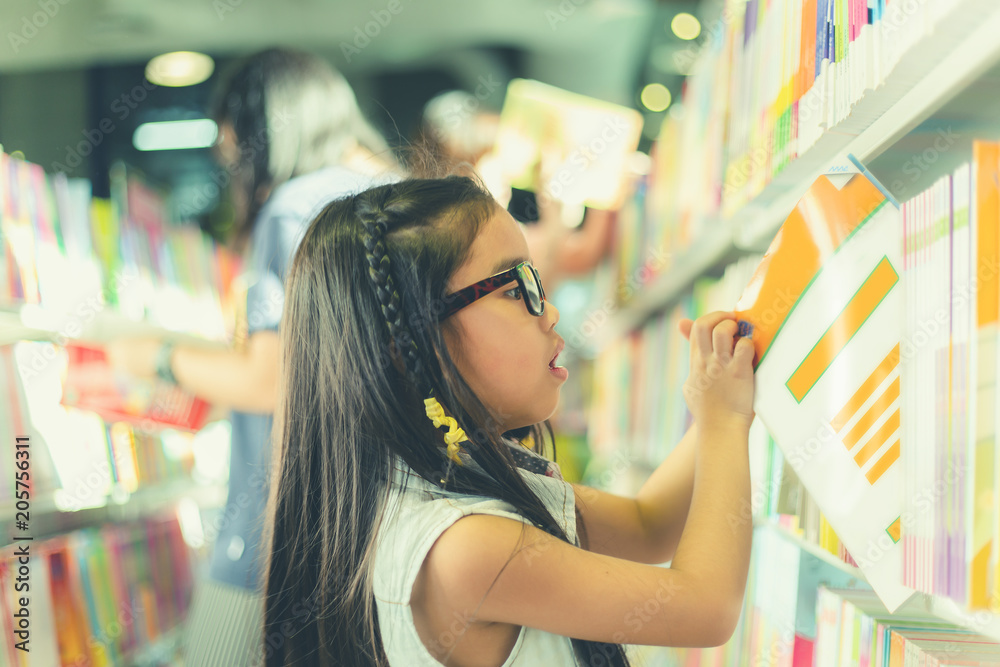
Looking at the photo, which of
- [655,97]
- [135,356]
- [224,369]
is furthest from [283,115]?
[655,97]

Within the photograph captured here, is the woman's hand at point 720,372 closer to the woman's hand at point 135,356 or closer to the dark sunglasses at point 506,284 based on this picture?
the dark sunglasses at point 506,284

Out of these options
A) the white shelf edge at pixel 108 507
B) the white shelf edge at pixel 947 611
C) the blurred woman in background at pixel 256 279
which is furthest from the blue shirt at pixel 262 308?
the white shelf edge at pixel 947 611

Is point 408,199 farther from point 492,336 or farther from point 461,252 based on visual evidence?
point 492,336

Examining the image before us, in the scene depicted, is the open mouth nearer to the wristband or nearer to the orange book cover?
the orange book cover

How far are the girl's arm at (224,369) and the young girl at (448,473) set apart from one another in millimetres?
435

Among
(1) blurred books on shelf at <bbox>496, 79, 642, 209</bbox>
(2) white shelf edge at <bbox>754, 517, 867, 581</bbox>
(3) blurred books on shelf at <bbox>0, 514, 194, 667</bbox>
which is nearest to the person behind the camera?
(2) white shelf edge at <bbox>754, 517, 867, 581</bbox>

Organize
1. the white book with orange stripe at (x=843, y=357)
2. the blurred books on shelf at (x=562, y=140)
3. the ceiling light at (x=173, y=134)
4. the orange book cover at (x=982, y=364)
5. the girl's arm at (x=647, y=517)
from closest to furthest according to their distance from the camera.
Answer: the orange book cover at (x=982, y=364) → the white book with orange stripe at (x=843, y=357) → the girl's arm at (x=647, y=517) → the blurred books on shelf at (x=562, y=140) → the ceiling light at (x=173, y=134)

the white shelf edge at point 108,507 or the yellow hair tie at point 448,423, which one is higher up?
the yellow hair tie at point 448,423

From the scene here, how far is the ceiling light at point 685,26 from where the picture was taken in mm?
3072

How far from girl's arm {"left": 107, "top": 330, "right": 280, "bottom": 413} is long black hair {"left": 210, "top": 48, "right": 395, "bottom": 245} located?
366 millimetres

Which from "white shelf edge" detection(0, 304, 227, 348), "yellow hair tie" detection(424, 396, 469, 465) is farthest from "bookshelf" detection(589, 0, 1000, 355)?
"white shelf edge" detection(0, 304, 227, 348)

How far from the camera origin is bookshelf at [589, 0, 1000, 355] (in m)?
0.52

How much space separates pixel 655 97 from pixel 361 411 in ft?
11.0

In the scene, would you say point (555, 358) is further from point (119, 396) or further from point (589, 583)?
point (119, 396)
